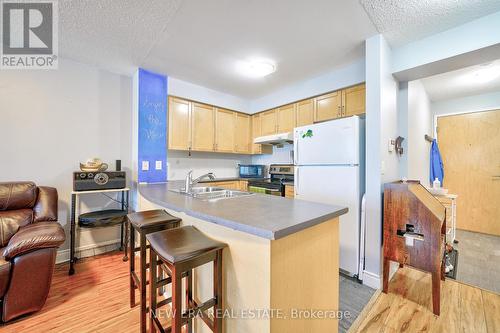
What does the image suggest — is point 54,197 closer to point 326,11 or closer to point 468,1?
point 326,11

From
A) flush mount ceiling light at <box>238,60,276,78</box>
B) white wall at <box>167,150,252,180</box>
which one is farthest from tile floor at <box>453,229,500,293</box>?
white wall at <box>167,150,252,180</box>

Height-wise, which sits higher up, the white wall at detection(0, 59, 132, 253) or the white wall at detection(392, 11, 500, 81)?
the white wall at detection(392, 11, 500, 81)

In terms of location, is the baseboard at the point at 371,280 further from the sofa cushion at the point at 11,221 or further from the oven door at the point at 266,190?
the sofa cushion at the point at 11,221

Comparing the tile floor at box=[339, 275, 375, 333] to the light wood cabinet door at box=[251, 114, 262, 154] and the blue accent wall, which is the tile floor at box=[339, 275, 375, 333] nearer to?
the light wood cabinet door at box=[251, 114, 262, 154]

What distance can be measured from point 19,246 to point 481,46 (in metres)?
4.13

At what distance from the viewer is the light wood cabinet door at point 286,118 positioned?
11.5 feet

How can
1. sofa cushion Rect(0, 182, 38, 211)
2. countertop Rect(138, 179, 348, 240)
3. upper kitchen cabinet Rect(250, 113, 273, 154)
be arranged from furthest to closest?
upper kitchen cabinet Rect(250, 113, 273, 154), sofa cushion Rect(0, 182, 38, 211), countertop Rect(138, 179, 348, 240)

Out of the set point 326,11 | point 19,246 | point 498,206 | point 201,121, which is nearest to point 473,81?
point 498,206

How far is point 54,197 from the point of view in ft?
7.33

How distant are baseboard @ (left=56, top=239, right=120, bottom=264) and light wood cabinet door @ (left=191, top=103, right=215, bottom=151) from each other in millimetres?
1782

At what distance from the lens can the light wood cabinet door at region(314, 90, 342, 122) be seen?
9.43ft

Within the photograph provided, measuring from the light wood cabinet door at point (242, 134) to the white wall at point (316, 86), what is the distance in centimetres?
30

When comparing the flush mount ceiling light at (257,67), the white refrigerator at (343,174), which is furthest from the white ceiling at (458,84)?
the flush mount ceiling light at (257,67)

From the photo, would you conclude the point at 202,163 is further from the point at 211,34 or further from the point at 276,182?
the point at 211,34
